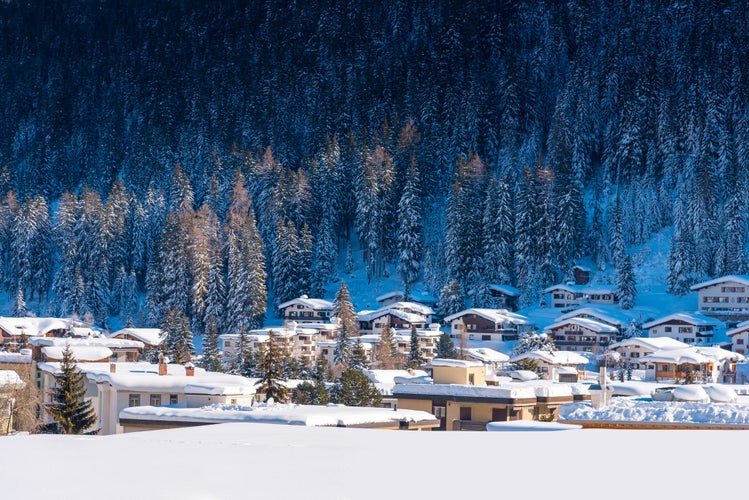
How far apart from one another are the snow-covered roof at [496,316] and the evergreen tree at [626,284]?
8611 mm

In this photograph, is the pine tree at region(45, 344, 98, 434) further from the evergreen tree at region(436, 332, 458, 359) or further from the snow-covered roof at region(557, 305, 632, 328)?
the snow-covered roof at region(557, 305, 632, 328)

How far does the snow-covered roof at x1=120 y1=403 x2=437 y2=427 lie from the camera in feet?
93.6

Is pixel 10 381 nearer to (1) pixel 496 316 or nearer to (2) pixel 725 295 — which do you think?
(1) pixel 496 316

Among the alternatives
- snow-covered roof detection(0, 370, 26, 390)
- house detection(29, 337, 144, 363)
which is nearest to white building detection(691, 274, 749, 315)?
house detection(29, 337, 144, 363)

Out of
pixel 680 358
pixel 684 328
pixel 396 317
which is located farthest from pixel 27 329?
pixel 680 358

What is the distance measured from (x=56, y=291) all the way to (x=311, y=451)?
120m

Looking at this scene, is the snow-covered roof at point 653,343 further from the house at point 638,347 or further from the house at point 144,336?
the house at point 144,336

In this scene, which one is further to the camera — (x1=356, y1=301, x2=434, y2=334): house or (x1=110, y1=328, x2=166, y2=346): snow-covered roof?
(x1=356, y1=301, x2=434, y2=334): house

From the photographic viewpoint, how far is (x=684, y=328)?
98.0 m

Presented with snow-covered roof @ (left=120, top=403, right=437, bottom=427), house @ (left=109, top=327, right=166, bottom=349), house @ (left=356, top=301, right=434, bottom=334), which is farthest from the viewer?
house @ (left=356, top=301, right=434, bottom=334)

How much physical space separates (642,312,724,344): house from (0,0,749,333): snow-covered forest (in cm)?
879

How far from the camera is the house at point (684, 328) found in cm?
9775

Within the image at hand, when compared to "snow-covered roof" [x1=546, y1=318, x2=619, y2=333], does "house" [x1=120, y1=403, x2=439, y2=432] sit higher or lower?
lower

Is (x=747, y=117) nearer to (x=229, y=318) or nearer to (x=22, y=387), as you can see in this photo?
Result: (x=229, y=318)
